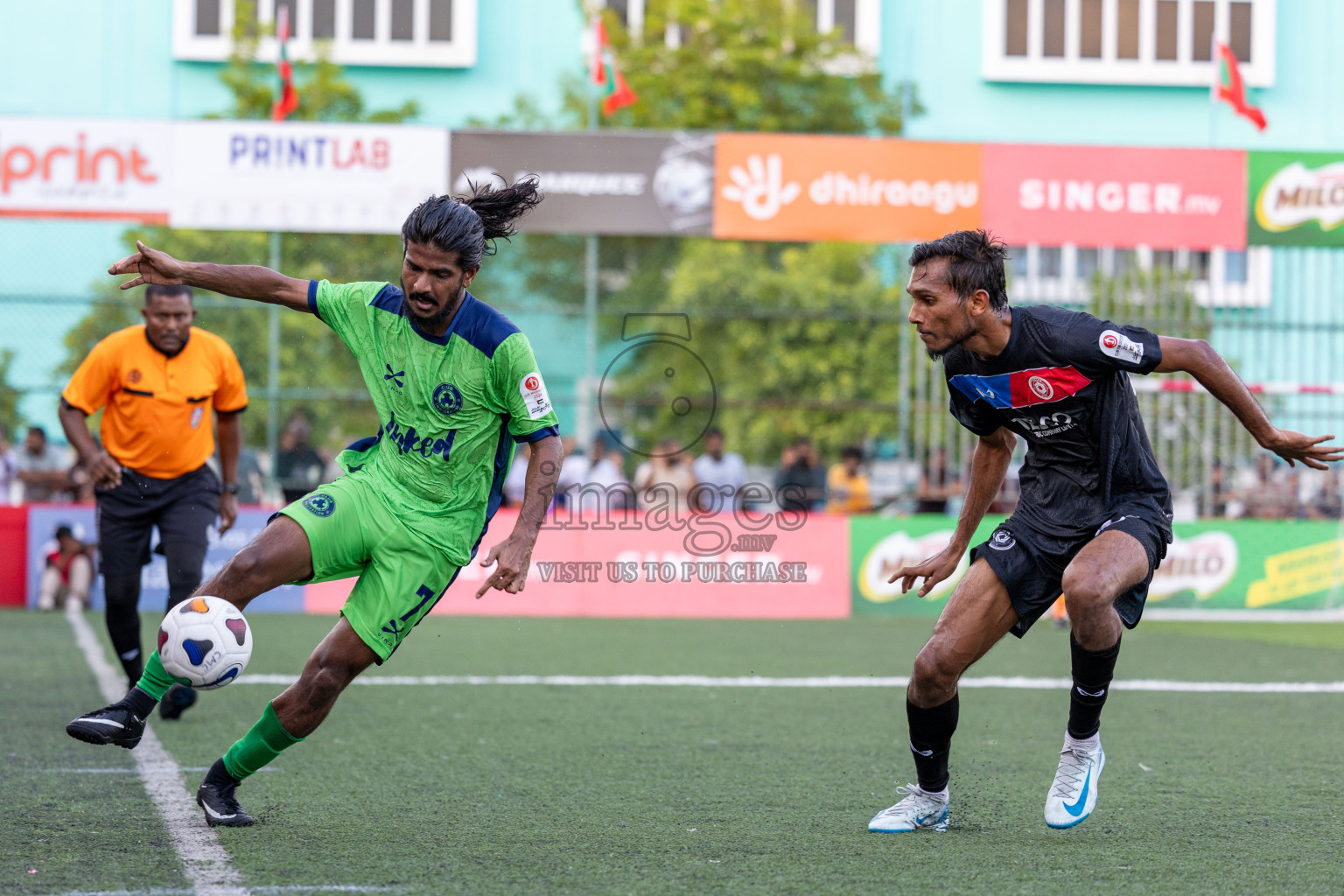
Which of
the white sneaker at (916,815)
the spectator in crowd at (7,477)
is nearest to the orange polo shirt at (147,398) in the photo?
the white sneaker at (916,815)

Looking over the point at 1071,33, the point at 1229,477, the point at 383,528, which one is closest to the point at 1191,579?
the point at 1229,477

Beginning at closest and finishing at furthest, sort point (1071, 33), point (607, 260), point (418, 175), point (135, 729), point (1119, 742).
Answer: point (135, 729) < point (1119, 742) < point (418, 175) < point (607, 260) < point (1071, 33)

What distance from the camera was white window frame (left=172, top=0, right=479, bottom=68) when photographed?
88.5 ft

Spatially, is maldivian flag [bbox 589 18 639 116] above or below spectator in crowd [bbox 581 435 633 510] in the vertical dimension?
above

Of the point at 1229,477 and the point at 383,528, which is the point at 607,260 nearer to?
the point at 1229,477

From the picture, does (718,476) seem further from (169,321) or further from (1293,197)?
(169,321)

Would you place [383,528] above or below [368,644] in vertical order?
above

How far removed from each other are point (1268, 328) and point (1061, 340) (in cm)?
1232

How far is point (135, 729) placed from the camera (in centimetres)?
474

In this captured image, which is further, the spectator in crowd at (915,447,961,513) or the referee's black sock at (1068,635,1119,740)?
the spectator in crowd at (915,447,961,513)

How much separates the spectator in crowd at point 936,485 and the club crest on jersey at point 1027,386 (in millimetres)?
10931

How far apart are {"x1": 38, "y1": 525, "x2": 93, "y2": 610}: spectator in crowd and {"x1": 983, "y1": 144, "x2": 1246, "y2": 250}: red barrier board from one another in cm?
952

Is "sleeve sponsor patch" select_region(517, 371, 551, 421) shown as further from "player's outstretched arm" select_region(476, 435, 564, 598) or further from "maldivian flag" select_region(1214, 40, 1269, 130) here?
"maldivian flag" select_region(1214, 40, 1269, 130)

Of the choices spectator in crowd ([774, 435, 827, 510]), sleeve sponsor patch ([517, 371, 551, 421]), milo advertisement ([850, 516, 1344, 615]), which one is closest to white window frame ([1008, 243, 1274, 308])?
milo advertisement ([850, 516, 1344, 615])
